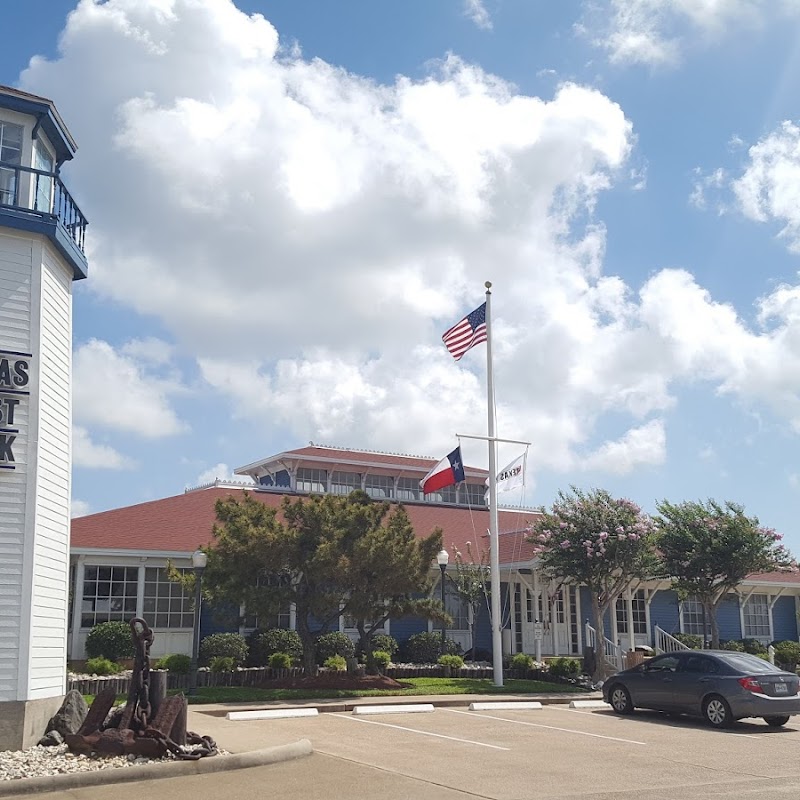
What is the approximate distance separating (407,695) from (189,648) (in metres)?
7.06

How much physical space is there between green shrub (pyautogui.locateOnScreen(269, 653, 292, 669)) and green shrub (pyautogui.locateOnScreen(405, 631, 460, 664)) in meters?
5.12

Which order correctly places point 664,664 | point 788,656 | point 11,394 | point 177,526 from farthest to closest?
point 788,656, point 177,526, point 664,664, point 11,394

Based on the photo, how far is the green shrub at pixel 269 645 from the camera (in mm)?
25219

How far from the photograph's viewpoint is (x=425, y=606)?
23.4 m

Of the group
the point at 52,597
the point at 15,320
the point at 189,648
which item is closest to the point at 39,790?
the point at 52,597

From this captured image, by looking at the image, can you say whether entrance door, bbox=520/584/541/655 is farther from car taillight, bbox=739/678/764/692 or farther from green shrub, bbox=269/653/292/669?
car taillight, bbox=739/678/764/692

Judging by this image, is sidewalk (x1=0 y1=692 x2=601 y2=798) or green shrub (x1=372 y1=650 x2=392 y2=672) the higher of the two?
green shrub (x1=372 y1=650 x2=392 y2=672)

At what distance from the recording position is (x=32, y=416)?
44.2ft

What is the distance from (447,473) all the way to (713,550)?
823 centimetres

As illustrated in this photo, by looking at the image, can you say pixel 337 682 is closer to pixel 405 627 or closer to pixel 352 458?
pixel 405 627

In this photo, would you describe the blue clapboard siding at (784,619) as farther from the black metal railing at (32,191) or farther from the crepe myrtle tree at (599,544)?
the black metal railing at (32,191)

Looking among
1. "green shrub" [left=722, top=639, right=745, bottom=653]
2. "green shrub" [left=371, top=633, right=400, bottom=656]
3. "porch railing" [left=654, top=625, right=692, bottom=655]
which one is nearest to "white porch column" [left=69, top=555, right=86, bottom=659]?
"green shrub" [left=371, top=633, right=400, bottom=656]

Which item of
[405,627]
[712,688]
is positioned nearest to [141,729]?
[712,688]

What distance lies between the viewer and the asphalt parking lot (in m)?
10.8
